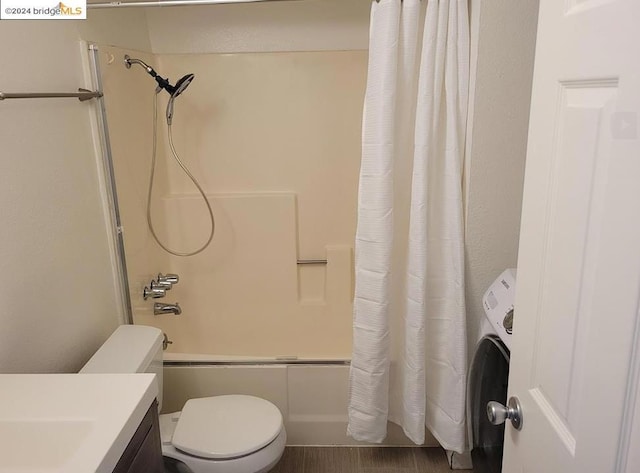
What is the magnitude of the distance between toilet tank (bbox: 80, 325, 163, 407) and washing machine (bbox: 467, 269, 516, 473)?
1072mm

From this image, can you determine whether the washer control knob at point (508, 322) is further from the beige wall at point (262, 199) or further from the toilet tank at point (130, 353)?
the beige wall at point (262, 199)

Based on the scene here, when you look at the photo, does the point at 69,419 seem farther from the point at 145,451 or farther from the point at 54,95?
the point at 54,95

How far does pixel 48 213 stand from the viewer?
→ 1640 mm

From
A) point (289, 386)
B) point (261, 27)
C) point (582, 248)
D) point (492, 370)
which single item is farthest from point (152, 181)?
point (582, 248)

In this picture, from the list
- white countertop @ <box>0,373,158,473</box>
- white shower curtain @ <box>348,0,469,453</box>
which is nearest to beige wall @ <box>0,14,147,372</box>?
white countertop @ <box>0,373,158,473</box>

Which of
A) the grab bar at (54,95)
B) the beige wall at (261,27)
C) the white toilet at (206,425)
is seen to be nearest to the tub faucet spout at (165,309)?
the white toilet at (206,425)

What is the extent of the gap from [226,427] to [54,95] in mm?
1186

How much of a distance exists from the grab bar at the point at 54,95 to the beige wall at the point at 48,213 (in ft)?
0.10

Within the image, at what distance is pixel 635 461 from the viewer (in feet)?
2.27

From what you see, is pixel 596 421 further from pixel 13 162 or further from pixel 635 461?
pixel 13 162

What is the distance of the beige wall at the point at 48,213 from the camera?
1465mm

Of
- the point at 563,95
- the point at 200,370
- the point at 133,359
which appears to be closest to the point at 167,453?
the point at 133,359

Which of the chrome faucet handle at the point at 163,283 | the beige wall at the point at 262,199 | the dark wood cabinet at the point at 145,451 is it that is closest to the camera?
the dark wood cabinet at the point at 145,451

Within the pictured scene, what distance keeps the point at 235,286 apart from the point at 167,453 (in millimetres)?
1167
